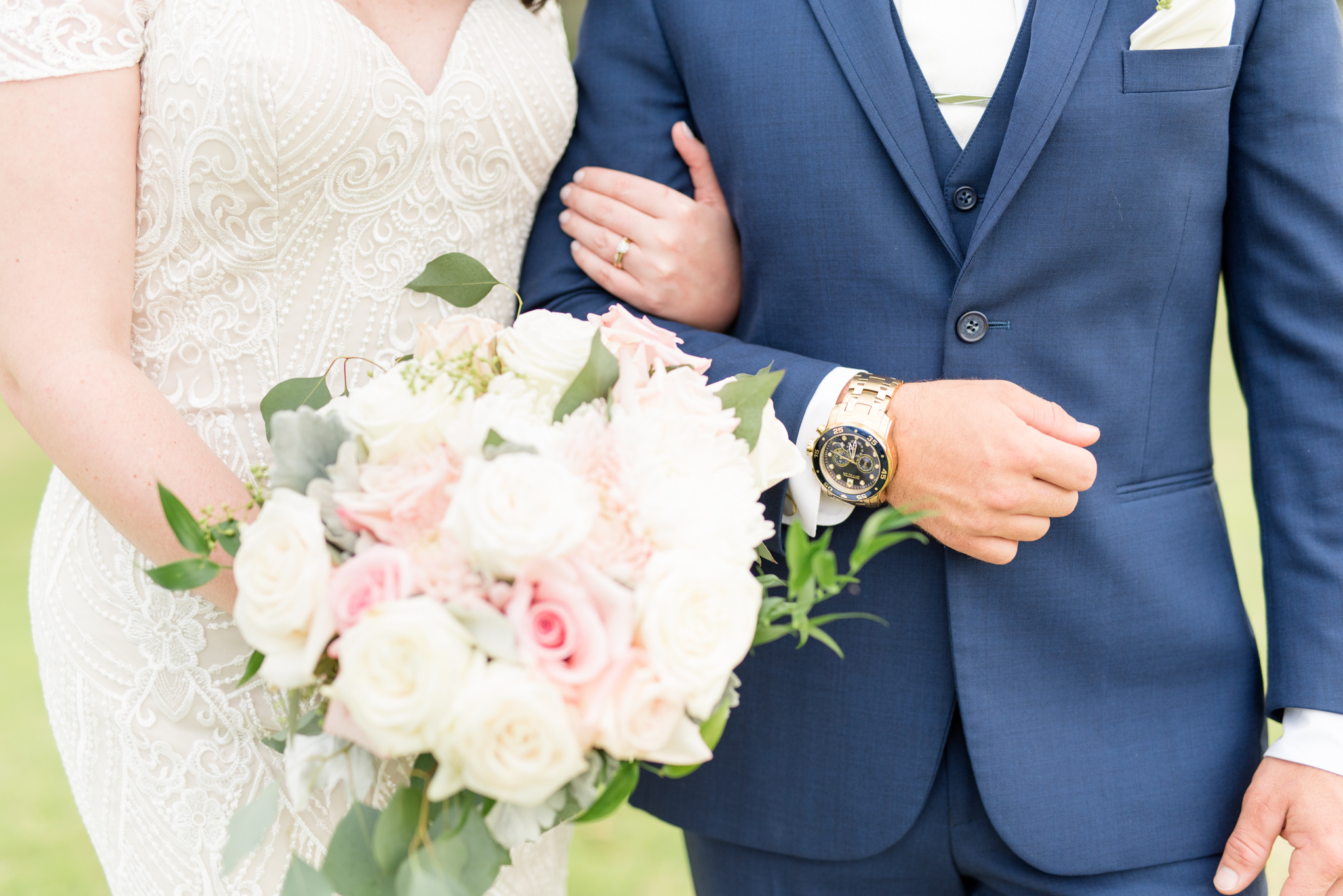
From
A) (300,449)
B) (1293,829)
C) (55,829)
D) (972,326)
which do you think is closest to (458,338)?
(300,449)

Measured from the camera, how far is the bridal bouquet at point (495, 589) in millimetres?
857

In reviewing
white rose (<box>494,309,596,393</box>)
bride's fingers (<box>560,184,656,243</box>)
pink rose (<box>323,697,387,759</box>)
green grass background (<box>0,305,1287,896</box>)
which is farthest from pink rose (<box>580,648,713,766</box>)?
green grass background (<box>0,305,1287,896</box>)

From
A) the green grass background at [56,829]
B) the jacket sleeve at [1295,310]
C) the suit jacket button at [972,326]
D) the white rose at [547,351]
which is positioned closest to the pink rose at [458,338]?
the white rose at [547,351]

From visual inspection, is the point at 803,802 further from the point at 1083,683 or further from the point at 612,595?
the point at 612,595

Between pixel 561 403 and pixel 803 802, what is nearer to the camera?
pixel 561 403

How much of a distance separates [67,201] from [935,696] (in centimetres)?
142

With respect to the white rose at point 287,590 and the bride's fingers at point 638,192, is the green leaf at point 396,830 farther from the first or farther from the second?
the bride's fingers at point 638,192

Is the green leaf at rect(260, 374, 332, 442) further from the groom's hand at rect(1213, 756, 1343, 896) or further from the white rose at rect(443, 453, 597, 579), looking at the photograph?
the groom's hand at rect(1213, 756, 1343, 896)

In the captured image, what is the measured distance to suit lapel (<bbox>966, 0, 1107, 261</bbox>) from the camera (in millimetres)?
1402

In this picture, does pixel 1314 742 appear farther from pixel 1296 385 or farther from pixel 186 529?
pixel 186 529

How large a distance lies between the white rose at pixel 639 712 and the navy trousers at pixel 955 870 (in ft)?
2.69

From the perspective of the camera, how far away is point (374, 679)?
855 mm

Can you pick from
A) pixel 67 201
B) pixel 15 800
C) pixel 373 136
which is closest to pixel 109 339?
pixel 67 201

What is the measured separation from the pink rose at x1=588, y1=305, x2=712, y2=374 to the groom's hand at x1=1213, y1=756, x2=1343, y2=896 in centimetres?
109
